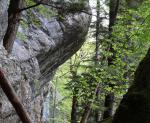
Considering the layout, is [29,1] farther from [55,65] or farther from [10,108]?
[55,65]

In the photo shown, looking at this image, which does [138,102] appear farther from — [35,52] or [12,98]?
[35,52]

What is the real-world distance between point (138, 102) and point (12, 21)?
19.7ft

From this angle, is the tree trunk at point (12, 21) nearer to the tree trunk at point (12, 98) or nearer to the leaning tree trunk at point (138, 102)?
the leaning tree trunk at point (138, 102)

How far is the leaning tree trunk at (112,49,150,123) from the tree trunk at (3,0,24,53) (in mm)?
5537

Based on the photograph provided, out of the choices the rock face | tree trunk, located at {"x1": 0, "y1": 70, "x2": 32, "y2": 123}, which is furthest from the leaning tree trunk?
the rock face

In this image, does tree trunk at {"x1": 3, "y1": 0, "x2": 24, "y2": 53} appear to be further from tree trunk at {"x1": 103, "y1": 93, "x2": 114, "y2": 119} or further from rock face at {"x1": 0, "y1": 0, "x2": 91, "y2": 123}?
tree trunk at {"x1": 103, "y1": 93, "x2": 114, "y2": 119}

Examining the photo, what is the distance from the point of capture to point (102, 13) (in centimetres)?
1820

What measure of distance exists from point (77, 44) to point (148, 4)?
7.36 metres

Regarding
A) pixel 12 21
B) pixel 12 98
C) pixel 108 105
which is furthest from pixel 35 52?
pixel 12 98

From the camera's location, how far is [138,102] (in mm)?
3070

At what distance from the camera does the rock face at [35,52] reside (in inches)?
326

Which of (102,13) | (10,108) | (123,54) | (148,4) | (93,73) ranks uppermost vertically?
(102,13)

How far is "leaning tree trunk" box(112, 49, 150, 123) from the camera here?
9.69ft

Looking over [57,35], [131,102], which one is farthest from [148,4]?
[131,102]
